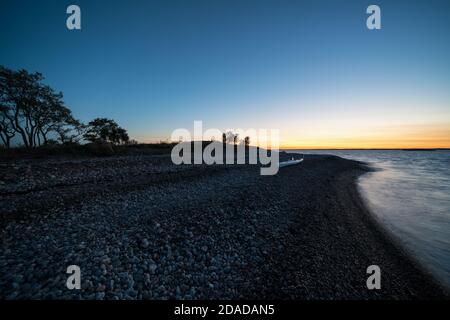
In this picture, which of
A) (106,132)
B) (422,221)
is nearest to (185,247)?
(422,221)

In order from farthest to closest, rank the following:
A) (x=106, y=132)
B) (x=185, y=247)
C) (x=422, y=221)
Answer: (x=106, y=132)
(x=422, y=221)
(x=185, y=247)

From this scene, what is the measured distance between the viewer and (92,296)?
12.1 ft

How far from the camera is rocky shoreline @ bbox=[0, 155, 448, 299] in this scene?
165 inches

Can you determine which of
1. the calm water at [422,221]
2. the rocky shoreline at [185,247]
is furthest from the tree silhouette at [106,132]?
the calm water at [422,221]

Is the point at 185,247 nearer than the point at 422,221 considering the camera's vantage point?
Yes

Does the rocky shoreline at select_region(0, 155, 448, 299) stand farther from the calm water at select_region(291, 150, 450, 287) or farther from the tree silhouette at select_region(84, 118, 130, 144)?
the tree silhouette at select_region(84, 118, 130, 144)

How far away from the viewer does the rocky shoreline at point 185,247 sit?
13.7 feet

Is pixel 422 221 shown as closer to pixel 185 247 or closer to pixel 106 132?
pixel 185 247

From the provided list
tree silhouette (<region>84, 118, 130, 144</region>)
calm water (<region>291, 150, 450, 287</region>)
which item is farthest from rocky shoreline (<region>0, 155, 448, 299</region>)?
tree silhouette (<region>84, 118, 130, 144</region>)

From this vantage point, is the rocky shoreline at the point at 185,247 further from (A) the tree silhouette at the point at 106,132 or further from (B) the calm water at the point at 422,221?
(A) the tree silhouette at the point at 106,132

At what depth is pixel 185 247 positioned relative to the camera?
5.59 m
